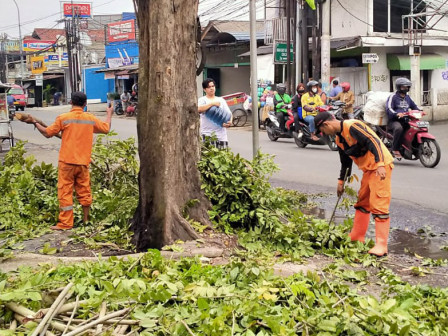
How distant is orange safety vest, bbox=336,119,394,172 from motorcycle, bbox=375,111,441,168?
5720mm

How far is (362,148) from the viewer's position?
6.01 meters

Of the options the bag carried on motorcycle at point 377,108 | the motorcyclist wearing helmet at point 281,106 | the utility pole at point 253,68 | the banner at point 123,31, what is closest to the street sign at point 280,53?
the motorcyclist wearing helmet at point 281,106

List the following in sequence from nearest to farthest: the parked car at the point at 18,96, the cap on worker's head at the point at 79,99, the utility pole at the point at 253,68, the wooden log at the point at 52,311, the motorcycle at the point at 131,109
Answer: the wooden log at the point at 52,311 → the cap on worker's head at the point at 79,99 → the utility pole at the point at 253,68 → the motorcycle at the point at 131,109 → the parked car at the point at 18,96

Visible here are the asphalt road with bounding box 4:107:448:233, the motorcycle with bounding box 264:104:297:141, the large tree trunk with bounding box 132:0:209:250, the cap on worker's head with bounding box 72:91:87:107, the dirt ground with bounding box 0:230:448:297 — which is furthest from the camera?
the motorcycle with bounding box 264:104:297:141

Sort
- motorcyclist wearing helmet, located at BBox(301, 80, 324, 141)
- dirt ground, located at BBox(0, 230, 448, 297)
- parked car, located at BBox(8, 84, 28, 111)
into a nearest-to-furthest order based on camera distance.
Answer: dirt ground, located at BBox(0, 230, 448, 297) < motorcyclist wearing helmet, located at BBox(301, 80, 324, 141) < parked car, located at BBox(8, 84, 28, 111)

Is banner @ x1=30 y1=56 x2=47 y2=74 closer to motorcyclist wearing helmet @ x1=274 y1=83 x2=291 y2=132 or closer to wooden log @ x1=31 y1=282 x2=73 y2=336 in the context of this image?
motorcyclist wearing helmet @ x1=274 y1=83 x2=291 y2=132

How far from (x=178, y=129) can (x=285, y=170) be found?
6.39 metres

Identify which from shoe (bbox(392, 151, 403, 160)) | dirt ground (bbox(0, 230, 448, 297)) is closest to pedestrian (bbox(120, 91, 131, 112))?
shoe (bbox(392, 151, 403, 160))

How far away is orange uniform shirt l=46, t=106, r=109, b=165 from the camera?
278 inches

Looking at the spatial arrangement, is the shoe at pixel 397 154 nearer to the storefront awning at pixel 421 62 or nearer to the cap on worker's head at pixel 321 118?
the cap on worker's head at pixel 321 118

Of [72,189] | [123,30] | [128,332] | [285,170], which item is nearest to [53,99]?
[123,30]

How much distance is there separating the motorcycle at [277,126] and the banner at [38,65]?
44.1 meters

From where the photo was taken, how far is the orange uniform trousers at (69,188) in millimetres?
7012

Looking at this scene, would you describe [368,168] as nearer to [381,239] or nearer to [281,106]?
[381,239]
